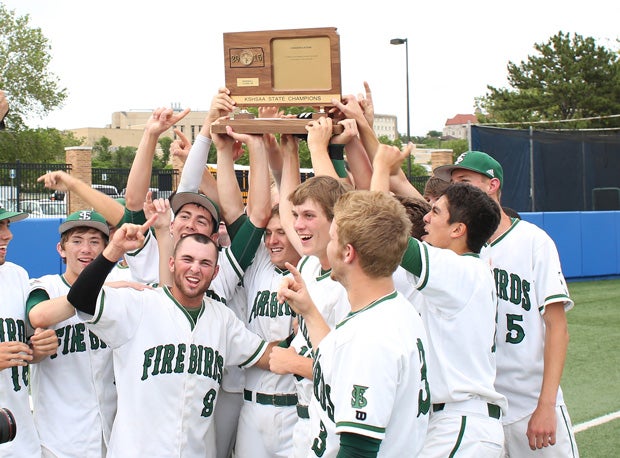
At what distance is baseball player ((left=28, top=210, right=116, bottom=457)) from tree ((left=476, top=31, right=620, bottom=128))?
4315cm

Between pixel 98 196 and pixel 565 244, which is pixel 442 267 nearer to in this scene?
pixel 98 196

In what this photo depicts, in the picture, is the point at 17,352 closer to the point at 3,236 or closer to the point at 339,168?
the point at 3,236

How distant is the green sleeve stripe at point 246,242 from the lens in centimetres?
441

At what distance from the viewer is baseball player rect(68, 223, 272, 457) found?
3.65 metres

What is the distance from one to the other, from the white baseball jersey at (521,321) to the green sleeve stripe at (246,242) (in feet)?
4.42

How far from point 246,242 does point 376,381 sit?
204cm

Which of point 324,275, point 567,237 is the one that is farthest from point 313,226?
point 567,237

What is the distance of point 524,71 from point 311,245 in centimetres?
4673

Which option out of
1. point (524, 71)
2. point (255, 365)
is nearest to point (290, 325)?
point (255, 365)

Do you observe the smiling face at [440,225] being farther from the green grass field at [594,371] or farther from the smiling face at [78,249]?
the green grass field at [594,371]

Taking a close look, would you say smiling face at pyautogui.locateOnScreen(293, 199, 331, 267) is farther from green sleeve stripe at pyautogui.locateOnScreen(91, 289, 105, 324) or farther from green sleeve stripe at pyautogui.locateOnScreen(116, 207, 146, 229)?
green sleeve stripe at pyautogui.locateOnScreen(116, 207, 146, 229)

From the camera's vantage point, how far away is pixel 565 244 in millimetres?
16703

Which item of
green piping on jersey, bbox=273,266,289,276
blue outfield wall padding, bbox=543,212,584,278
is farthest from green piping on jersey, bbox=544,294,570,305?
blue outfield wall padding, bbox=543,212,584,278

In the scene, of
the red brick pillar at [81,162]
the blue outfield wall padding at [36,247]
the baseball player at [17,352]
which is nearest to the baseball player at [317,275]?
the baseball player at [17,352]
